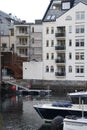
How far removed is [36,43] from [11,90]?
23.5m

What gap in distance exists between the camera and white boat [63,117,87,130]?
1519 inches

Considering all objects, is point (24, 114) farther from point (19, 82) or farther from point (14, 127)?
point (19, 82)

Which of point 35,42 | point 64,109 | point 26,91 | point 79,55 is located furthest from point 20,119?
point 35,42

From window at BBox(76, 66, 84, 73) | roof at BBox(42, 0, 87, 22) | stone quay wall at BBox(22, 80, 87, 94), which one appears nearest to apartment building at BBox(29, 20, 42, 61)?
roof at BBox(42, 0, 87, 22)

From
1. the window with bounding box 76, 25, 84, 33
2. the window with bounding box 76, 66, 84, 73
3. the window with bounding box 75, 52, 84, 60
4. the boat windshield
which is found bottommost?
the boat windshield

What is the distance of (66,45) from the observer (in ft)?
306

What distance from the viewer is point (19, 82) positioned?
93875 mm

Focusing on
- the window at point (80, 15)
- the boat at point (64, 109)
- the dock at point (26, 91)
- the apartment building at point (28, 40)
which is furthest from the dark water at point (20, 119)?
the apartment building at point (28, 40)

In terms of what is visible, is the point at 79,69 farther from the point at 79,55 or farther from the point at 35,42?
the point at 35,42

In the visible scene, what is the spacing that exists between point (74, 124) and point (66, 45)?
55.0 m

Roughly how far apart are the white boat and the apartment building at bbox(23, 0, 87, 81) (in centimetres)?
5149

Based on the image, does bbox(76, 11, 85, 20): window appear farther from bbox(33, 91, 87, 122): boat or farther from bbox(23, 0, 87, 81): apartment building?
bbox(33, 91, 87, 122): boat

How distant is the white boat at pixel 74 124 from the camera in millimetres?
38594

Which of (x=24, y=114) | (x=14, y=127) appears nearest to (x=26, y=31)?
(x=24, y=114)
